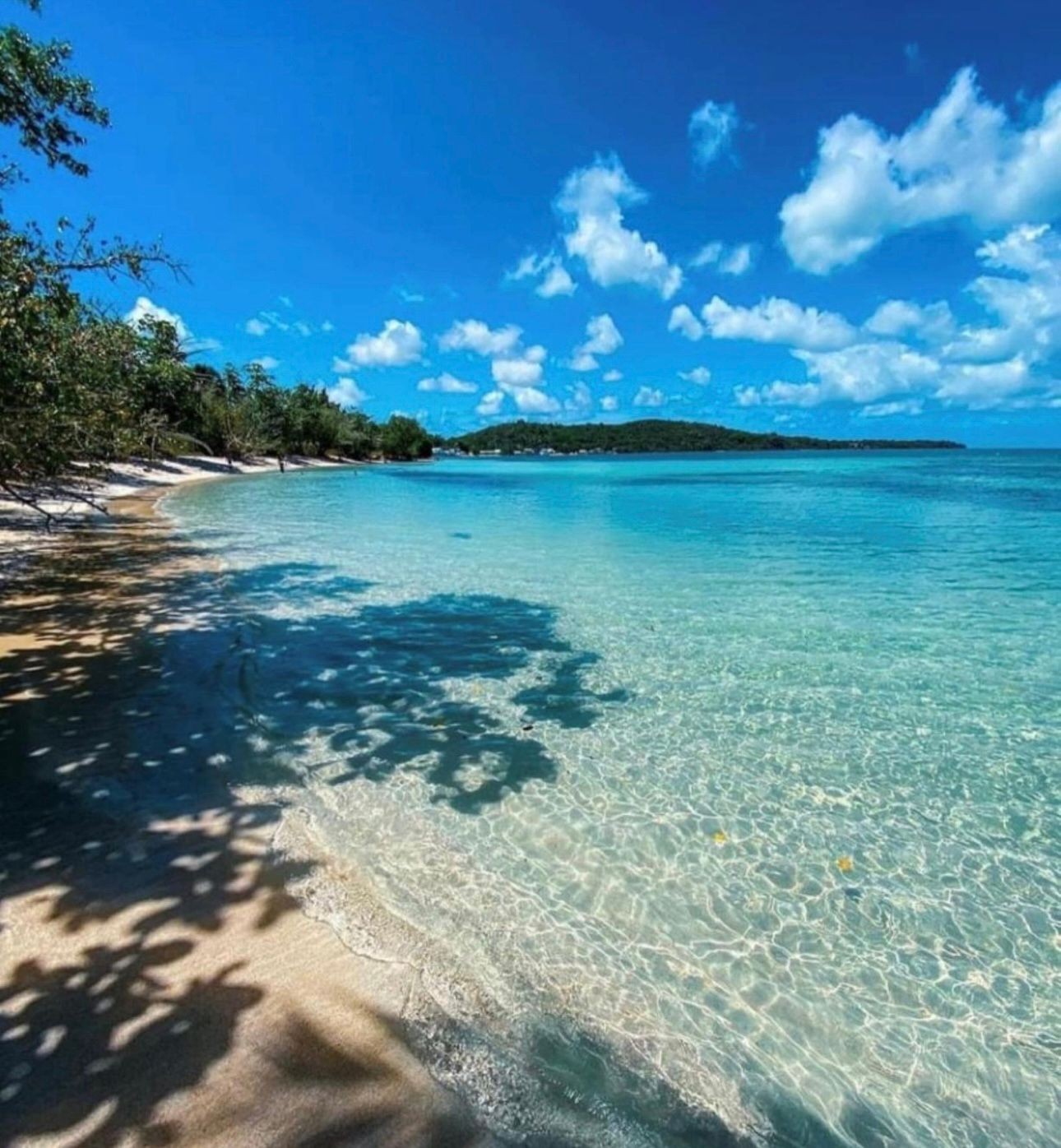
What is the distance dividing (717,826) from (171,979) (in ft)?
12.3

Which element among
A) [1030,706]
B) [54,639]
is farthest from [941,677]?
[54,639]

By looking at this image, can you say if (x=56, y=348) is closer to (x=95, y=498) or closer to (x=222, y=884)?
(x=222, y=884)

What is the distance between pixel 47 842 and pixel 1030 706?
943 centimetres

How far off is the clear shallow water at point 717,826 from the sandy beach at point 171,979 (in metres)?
0.54

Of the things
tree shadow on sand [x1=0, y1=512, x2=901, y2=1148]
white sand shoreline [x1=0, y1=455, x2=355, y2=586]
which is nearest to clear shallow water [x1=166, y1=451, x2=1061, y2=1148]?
tree shadow on sand [x1=0, y1=512, x2=901, y2=1148]

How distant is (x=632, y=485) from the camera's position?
5262cm

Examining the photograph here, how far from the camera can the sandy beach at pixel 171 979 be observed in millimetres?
2525

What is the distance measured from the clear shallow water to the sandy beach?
540 millimetres

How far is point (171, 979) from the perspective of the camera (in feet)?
10.3

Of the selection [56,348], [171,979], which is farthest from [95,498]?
[171,979]

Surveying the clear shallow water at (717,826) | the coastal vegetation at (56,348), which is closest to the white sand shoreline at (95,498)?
the coastal vegetation at (56,348)

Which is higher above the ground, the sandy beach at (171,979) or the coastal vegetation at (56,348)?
the coastal vegetation at (56,348)

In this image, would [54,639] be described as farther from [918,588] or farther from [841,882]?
[918,588]

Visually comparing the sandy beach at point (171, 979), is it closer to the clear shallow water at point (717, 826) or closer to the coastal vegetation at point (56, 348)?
the clear shallow water at point (717, 826)
